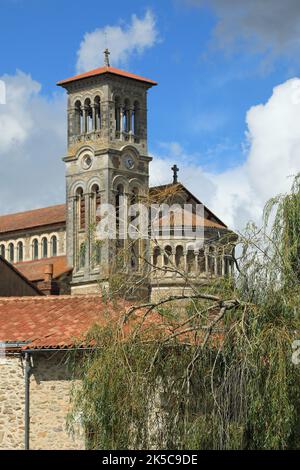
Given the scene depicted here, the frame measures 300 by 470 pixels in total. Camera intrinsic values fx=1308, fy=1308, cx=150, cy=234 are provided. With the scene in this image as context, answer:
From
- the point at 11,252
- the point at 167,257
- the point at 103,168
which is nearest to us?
the point at 167,257

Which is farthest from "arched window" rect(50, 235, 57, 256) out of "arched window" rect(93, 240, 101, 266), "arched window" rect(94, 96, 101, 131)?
"arched window" rect(93, 240, 101, 266)

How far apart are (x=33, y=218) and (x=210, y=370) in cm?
6626

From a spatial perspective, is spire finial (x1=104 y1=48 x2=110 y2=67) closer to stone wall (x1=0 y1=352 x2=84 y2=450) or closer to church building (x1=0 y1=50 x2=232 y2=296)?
church building (x1=0 y1=50 x2=232 y2=296)

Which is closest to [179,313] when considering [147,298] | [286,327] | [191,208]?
[147,298]

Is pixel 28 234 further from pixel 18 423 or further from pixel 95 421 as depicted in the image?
pixel 95 421

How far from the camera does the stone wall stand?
30.2 m

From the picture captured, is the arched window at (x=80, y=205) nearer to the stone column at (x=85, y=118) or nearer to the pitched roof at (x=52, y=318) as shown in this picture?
the stone column at (x=85, y=118)

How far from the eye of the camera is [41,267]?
8362 centimetres

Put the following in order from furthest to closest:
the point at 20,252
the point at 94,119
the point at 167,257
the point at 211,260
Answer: the point at 20,252
the point at 94,119
the point at 211,260
the point at 167,257

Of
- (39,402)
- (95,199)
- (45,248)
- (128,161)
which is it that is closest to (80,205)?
(95,199)

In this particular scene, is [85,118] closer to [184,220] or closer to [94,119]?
[94,119]

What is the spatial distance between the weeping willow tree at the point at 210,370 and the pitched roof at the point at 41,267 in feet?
181

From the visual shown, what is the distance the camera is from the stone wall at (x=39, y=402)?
30.2 m
